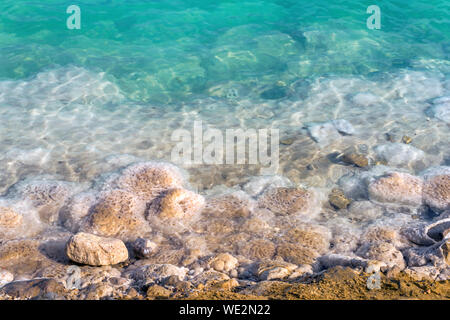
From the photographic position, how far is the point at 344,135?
673 centimetres

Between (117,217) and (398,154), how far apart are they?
444cm

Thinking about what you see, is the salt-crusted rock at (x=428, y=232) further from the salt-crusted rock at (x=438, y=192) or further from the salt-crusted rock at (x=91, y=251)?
the salt-crusted rock at (x=91, y=251)

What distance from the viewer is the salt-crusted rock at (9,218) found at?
4582mm

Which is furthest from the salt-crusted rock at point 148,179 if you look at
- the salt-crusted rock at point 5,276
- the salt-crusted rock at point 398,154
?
the salt-crusted rock at point 398,154

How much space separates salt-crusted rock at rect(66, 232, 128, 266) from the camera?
3.75 meters

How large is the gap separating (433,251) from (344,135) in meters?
3.36

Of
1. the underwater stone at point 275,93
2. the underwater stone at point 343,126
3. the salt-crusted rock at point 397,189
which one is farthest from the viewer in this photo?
the underwater stone at point 275,93

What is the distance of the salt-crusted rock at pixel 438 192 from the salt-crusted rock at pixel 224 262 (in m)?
2.88

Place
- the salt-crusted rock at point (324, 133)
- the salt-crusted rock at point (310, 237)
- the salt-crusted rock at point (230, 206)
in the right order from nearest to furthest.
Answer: the salt-crusted rock at point (310, 237), the salt-crusted rock at point (230, 206), the salt-crusted rock at point (324, 133)

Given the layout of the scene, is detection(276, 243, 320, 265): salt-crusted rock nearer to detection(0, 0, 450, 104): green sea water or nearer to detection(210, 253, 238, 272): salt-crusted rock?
detection(210, 253, 238, 272): salt-crusted rock

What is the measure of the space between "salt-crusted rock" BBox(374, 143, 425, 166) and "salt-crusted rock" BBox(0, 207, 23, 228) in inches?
208

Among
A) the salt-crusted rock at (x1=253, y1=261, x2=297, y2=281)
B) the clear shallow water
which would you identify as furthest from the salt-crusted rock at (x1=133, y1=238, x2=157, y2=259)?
the salt-crusted rock at (x1=253, y1=261, x2=297, y2=281)

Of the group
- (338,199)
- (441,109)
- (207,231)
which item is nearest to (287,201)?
(338,199)

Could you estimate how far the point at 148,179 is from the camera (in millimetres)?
5305
